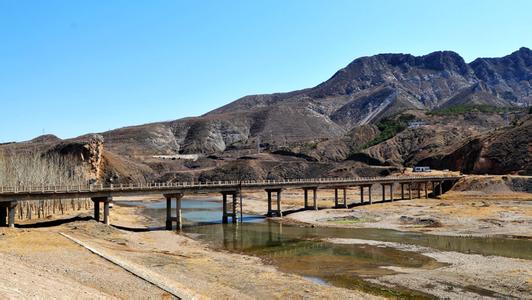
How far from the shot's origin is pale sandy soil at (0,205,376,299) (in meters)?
26.7

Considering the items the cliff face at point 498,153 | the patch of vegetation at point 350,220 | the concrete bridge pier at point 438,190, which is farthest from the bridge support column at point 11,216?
the cliff face at point 498,153

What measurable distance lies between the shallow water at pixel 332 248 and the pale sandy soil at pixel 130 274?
3135mm

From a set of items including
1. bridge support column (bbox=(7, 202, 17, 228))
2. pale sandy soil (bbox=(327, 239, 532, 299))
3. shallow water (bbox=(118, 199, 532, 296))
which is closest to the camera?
pale sandy soil (bbox=(327, 239, 532, 299))

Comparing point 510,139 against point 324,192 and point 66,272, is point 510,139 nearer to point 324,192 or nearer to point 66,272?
point 324,192

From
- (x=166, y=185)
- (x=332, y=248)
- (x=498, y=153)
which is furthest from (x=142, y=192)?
(x=498, y=153)

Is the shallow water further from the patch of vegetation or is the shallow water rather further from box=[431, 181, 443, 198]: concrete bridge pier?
box=[431, 181, 443, 198]: concrete bridge pier

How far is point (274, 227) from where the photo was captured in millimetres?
80812

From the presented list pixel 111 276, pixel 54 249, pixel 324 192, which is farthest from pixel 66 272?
pixel 324 192

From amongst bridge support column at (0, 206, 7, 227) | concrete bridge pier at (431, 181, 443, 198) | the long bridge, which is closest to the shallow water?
the long bridge

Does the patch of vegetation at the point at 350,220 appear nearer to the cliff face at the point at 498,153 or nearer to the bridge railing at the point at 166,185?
the bridge railing at the point at 166,185

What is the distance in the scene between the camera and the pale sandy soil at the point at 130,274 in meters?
26.7

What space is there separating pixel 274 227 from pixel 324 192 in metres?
78.9

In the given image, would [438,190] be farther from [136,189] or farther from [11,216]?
[11,216]

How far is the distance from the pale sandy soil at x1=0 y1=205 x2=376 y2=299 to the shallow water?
313cm
